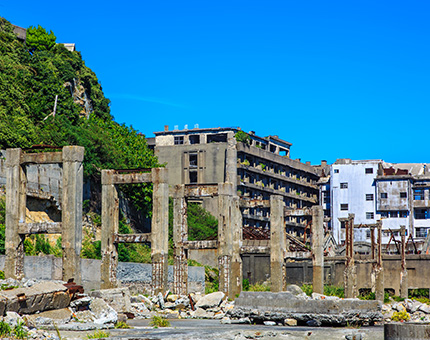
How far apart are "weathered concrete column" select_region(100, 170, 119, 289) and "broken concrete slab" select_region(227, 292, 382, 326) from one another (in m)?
8.84

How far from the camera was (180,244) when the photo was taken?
29.0 m

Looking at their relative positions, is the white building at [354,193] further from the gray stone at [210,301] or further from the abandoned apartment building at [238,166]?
the gray stone at [210,301]

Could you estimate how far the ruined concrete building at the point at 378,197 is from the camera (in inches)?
2889

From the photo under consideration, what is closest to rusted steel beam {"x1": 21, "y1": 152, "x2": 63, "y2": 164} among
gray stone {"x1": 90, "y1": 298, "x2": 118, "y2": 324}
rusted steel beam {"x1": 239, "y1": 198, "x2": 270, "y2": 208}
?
gray stone {"x1": 90, "y1": 298, "x2": 118, "y2": 324}

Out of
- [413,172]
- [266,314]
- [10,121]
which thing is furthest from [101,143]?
A: [413,172]

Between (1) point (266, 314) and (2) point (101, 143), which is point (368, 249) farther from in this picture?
(1) point (266, 314)

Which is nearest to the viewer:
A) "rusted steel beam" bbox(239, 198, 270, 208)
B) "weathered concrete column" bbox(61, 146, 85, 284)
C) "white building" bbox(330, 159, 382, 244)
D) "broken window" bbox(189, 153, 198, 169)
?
"weathered concrete column" bbox(61, 146, 85, 284)

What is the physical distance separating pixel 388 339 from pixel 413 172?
238 feet

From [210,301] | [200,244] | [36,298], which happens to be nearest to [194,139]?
[200,244]

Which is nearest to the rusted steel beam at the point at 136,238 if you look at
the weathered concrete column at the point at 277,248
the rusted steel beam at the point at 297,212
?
the weathered concrete column at the point at 277,248

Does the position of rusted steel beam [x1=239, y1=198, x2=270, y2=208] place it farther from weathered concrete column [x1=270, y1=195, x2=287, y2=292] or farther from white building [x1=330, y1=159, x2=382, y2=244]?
white building [x1=330, y1=159, x2=382, y2=244]

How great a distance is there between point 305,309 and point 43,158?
39.5ft

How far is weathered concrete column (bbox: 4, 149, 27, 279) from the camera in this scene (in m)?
25.1

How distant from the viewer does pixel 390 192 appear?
243 feet
